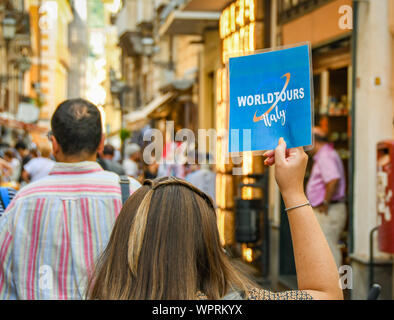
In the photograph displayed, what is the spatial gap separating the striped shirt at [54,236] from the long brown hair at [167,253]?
3.53ft

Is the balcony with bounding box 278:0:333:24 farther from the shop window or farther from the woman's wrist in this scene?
the woman's wrist

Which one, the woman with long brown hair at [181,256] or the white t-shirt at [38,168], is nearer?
the woman with long brown hair at [181,256]

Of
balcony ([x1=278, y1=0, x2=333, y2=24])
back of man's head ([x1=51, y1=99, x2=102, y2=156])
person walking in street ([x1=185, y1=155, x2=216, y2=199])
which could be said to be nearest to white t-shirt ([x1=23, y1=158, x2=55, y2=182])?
person walking in street ([x1=185, y1=155, x2=216, y2=199])

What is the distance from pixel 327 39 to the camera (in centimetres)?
786

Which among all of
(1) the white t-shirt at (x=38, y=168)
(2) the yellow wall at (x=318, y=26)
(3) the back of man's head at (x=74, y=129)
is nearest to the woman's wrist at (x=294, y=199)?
(3) the back of man's head at (x=74, y=129)

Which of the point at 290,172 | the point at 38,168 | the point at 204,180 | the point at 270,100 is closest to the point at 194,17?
the point at 204,180

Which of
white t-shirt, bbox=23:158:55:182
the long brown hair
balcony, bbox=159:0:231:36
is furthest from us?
balcony, bbox=159:0:231:36

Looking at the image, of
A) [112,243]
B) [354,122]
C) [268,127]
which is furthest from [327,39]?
[112,243]

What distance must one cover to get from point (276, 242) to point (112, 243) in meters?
7.62

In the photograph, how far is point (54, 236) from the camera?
284 centimetres

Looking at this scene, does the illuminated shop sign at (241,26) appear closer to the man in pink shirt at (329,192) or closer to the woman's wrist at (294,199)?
the man in pink shirt at (329,192)

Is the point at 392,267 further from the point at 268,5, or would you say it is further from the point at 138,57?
the point at 138,57

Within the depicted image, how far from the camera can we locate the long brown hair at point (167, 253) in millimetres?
1616

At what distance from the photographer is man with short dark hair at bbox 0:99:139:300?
2781 mm
